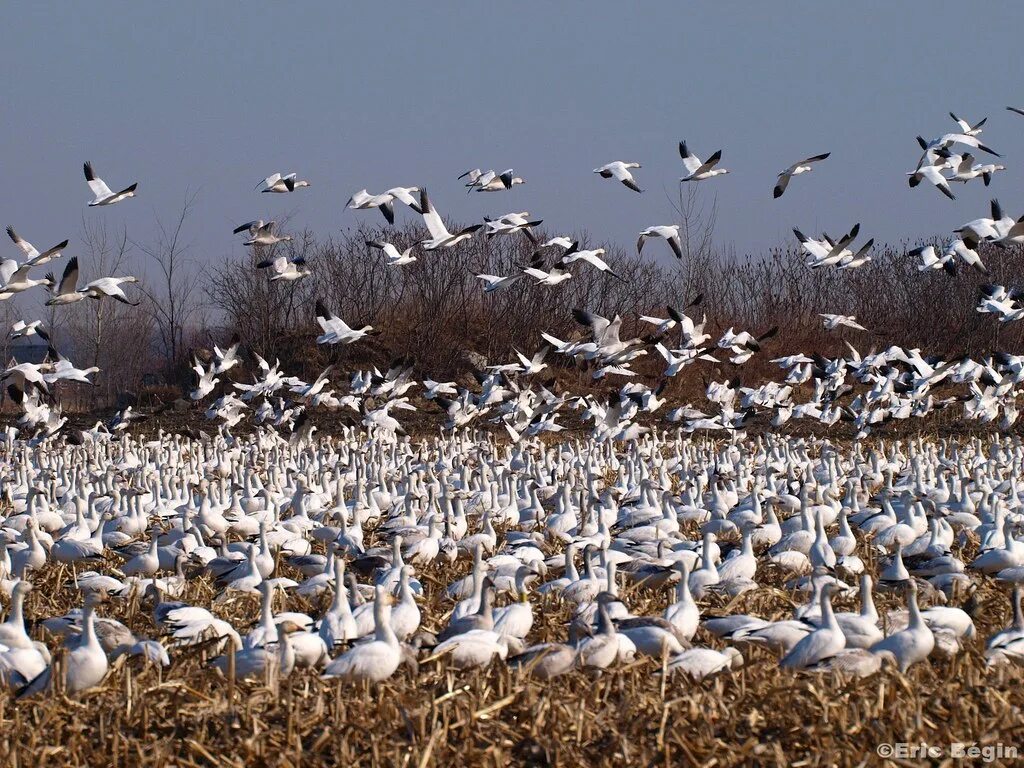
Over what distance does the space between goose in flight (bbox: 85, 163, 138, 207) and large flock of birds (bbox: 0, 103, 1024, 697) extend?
27 millimetres

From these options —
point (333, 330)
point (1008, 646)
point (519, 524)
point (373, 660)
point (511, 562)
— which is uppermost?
point (373, 660)

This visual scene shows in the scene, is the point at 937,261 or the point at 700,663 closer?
the point at 700,663

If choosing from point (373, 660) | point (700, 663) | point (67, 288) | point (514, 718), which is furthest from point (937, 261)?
point (514, 718)

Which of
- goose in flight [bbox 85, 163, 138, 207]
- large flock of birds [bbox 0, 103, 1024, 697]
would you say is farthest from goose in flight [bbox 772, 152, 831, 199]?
goose in flight [bbox 85, 163, 138, 207]

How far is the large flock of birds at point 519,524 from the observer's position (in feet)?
16.6

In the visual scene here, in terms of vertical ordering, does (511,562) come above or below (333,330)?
above

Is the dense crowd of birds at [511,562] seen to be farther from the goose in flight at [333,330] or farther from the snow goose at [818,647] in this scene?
the goose in flight at [333,330]

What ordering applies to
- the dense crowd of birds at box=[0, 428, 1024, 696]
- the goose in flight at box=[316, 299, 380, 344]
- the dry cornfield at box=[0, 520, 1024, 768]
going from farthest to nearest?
the goose in flight at box=[316, 299, 380, 344], the dense crowd of birds at box=[0, 428, 1024, 696], the dry cornfield at box=[0, 520, 1024, 768]

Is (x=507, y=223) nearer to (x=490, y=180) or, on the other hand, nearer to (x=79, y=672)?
(x=490, y=180)

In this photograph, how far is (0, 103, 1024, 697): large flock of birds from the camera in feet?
16.6

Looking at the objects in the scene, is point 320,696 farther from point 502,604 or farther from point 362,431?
point 362,431

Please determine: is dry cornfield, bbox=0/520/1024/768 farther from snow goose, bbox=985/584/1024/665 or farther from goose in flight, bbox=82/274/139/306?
goose in flight, bbox=82/274/139/306

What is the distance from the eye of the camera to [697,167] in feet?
49.4

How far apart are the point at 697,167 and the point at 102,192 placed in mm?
6459
